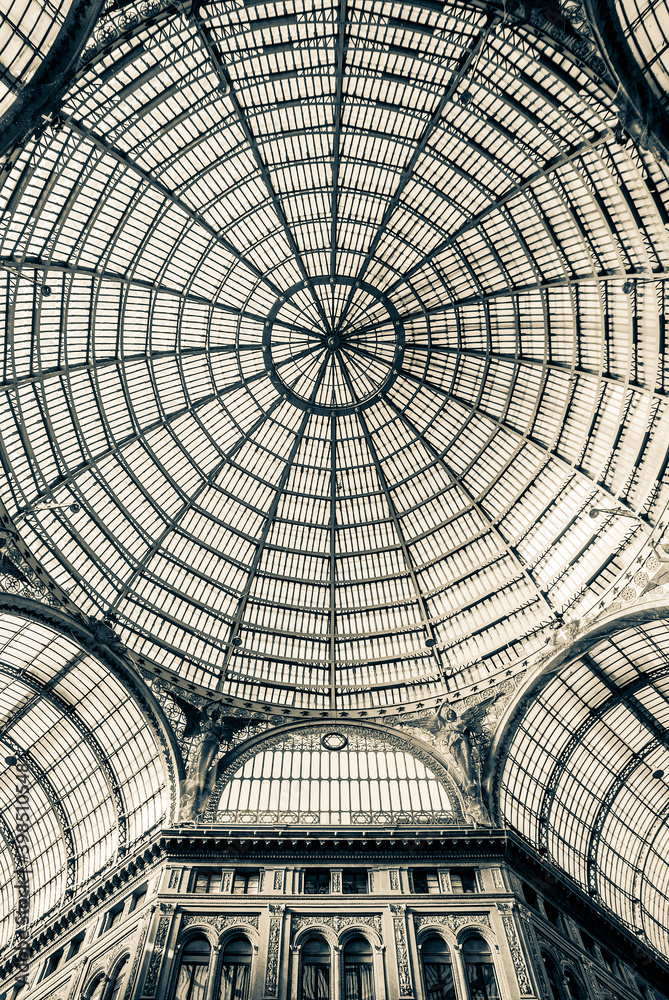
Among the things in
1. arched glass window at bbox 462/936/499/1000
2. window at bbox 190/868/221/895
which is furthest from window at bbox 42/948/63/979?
arched glass window at bbox 462/936/499/1000

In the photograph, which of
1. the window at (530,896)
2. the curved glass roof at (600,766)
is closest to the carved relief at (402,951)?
the window at (530,896)

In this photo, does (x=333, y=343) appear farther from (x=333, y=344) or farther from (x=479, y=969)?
(x=479, y=969)

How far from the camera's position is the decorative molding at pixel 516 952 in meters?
31.8

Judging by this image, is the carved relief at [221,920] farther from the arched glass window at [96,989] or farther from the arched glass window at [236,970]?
the arched glass window at [96,989]

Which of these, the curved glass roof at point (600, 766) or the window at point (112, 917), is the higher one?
the curved glass roof at point (600, 766)

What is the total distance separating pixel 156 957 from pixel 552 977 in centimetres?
1794

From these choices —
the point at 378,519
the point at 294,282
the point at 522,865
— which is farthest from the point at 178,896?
the point at 294,282

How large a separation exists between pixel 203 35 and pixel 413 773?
37.3 m

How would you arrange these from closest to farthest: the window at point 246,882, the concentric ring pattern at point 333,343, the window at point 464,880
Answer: the concentric ring pattern at point 333,343 → the window at point 246,882 → the window at point 464,880

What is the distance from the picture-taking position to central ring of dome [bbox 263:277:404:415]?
43.5m

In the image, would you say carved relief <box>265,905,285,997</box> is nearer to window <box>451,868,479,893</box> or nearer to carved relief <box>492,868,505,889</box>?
window <box>451,868,479,893</box>

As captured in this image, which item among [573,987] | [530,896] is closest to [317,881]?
[530,896]

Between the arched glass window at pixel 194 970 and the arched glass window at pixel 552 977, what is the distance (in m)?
15.2

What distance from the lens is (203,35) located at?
102 ft
